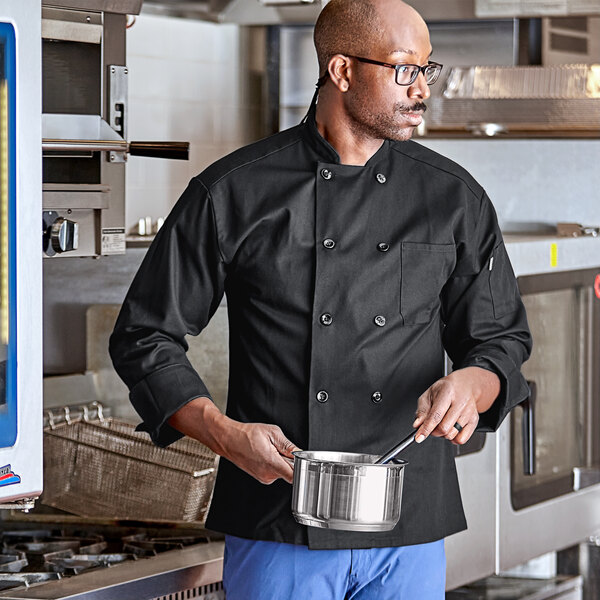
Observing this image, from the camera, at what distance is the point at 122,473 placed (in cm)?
204

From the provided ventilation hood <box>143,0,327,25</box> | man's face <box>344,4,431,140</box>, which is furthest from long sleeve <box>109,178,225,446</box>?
ventilation hood <box>143,0,327,25</box>

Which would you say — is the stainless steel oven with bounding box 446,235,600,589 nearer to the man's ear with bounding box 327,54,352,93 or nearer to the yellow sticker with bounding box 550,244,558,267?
the yellow sticker with bounding box 550,244,558,267

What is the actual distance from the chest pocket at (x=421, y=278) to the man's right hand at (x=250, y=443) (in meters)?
0.26

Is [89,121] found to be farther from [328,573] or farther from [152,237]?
[152,237]

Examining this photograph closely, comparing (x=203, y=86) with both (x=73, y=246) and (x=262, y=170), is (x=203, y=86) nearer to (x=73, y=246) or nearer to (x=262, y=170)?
(x=73, y=246)

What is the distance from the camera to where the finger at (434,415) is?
4.51 ft

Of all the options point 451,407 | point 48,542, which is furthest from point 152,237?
point 451,407

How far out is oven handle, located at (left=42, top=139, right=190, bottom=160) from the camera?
170 centimetres

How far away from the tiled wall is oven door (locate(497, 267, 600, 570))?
3.55 ft

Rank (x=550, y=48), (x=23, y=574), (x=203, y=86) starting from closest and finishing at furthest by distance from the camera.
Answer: (x=23, y=574) < (x=550, y=48) < (x=203, y=86)

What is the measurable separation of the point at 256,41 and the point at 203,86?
20 cm

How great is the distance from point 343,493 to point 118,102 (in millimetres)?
819

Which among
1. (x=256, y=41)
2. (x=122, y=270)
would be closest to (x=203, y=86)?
(x=256, y=41)

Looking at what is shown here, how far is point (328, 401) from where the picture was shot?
149 centimetres
